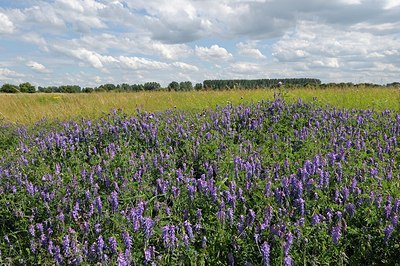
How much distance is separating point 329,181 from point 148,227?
5.19ft

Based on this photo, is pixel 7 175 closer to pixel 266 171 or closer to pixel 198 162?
pixel 198 162

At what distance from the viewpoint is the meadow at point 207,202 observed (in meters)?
2.41

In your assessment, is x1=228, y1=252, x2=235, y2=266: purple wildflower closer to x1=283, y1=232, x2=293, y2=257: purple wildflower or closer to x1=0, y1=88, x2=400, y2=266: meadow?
x1=0, y1=88, x2=400, y2=266: meadow

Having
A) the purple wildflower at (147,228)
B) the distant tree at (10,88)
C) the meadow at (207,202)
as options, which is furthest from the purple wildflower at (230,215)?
the distant tree at (10,88)

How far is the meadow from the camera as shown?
241cm

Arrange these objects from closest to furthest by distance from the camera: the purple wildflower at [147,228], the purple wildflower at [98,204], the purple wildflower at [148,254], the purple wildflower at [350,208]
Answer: the purple wildflower at [148,254]
the purple wildflower at [147,228]
the purple wildflower at [350,208]
the purple wildflower at [98,204]

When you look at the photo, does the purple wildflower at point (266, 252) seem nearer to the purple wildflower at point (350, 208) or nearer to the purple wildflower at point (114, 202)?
the purple wildflower at point (350, 208)

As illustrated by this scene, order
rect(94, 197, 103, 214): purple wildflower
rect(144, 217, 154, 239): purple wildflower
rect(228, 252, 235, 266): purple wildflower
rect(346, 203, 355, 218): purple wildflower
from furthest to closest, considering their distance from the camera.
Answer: rect(94, 197, 103, 214): purple wildflower < rect(346, 203, 355, 218): purple wildflower < rect(144, 217, 154, 239): purple wildflower < rect(228, 252, 235, 266): purple wildflower

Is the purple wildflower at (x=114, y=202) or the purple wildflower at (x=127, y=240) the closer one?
the purple wildflower at (x=127, y=240)

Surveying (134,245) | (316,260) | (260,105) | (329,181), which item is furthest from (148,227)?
(260,105)

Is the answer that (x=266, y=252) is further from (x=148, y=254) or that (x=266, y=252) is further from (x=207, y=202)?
(x=207, y=202)

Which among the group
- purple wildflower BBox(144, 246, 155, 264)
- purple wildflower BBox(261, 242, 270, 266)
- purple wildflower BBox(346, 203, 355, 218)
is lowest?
purple wildflower BBox(144, 246, 155, 264)

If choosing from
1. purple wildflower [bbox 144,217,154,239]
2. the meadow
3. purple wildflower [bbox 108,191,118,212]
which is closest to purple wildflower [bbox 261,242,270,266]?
the meadow

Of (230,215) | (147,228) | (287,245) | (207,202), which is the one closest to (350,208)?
(287,245)
